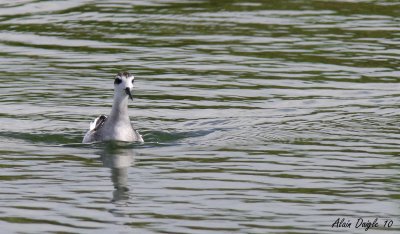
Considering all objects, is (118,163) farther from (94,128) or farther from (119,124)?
(94,128)

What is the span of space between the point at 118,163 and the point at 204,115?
13.4 ft

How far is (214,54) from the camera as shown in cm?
2889

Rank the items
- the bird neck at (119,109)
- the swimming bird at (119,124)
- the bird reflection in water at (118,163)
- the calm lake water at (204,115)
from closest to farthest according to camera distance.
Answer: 1. the calm lake water at (204,115)
2. the bird reflection in water at (118,163)
3. the swimming bird at (119,124)
4. the bird neck at (119,109)

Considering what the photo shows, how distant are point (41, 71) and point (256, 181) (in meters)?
10.4

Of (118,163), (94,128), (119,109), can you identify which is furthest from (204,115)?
(118,163)

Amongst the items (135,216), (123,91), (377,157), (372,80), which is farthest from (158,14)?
(135,216)

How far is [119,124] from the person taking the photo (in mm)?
21531

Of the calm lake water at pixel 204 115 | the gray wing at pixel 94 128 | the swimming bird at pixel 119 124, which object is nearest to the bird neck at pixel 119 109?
the swimming bird at pixel 119 124

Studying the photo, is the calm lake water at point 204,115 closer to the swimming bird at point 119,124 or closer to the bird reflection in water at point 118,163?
the bird reflection in water at point 118,163

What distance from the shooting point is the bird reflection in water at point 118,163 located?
17062 mm

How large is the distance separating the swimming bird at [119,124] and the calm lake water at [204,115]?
21cm

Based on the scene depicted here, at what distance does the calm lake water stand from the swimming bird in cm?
21

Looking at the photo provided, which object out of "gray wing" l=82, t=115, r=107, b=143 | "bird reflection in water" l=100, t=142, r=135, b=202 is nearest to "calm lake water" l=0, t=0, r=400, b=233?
"bird reflection in water" l=100, t=142, r=135, b=202

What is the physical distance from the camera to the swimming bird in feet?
69.9
